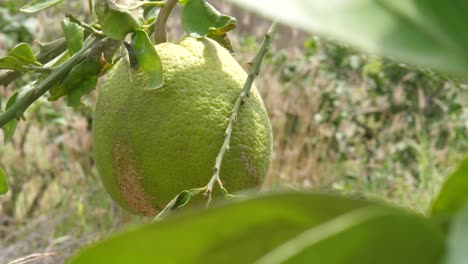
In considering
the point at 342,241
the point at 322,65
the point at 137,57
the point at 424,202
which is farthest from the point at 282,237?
the point at 322,65

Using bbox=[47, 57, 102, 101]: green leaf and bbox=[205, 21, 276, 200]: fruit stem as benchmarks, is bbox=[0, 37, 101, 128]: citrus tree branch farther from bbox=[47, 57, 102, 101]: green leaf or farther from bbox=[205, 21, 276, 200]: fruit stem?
bbox=[205, 21, 276, 200]: fruit stem

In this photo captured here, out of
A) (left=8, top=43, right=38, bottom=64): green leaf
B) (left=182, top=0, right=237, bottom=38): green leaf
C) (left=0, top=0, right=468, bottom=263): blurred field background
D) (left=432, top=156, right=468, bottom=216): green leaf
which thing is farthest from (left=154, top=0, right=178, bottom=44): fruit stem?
(left=0, top=0, right=468, bottom=263): blurred field background

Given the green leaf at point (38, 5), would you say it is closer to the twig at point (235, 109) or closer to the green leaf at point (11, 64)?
the green leaf at point (11, 64)

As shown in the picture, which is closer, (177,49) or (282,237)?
(282,237)

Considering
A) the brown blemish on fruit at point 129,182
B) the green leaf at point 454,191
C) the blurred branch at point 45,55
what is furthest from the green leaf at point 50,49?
the green leaf at point 454,191

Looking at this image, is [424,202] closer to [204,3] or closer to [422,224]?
[204,3]
